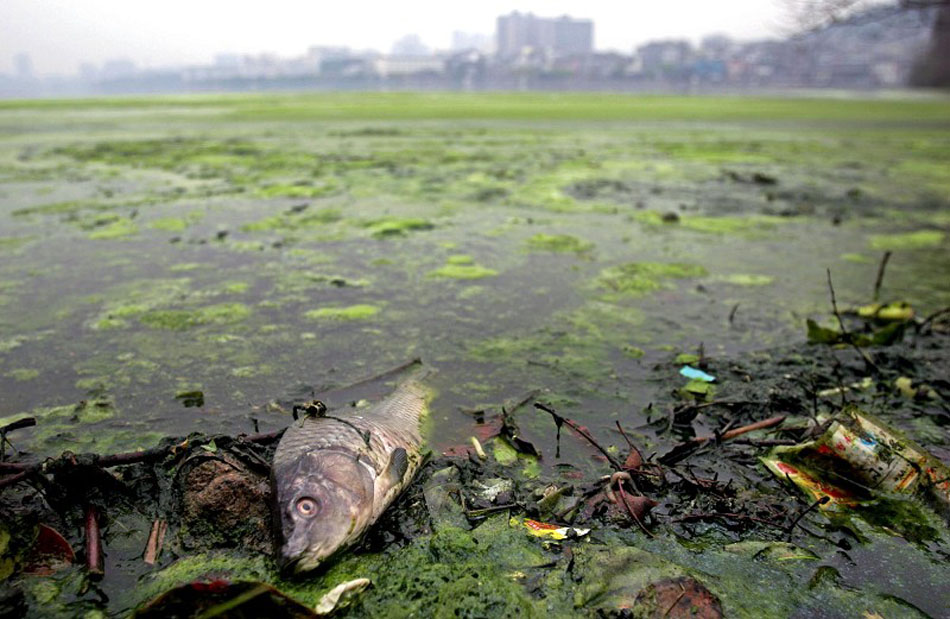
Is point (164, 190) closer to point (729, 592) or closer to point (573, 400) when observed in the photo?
point (573, 400)

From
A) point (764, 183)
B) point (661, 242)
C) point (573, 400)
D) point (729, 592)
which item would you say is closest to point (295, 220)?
point (661, 242)

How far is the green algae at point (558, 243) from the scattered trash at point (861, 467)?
3826 millimetres

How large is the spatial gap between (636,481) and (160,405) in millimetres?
2325

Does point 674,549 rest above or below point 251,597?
below

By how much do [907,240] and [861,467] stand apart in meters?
5.68

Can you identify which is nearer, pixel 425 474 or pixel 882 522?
pixel 882 522

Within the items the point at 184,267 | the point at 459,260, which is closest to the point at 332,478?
the point at 459,260

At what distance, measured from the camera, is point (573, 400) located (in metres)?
3.29

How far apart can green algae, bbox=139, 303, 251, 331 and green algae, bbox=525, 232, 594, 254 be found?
295 cm

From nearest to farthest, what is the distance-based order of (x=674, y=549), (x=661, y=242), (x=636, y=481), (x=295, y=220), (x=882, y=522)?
(x=674, y=549)
(x=882, y=522)
(x=636, y=481)
(x=661, y=242)
(x=295, y=220)

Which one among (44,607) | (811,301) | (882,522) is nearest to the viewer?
(44,607)

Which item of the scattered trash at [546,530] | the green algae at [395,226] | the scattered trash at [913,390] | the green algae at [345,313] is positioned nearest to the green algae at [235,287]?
the green algae at [345,313]

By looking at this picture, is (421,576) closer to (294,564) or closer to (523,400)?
(294,564)

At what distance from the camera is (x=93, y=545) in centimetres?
203
